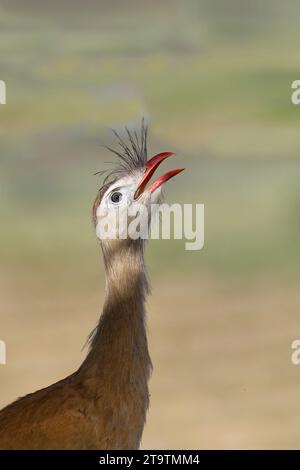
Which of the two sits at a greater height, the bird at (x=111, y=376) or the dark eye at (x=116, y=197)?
the dark eye at (x=116, y=197)

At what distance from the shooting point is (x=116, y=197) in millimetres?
3678

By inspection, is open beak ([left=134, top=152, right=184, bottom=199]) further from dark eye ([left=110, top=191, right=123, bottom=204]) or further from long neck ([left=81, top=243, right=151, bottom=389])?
long neck ([left=81, top=243, right=151, bottom=389])

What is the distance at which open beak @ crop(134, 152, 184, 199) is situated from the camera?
3662 millimetres

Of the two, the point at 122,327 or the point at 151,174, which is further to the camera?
the point at 151,174

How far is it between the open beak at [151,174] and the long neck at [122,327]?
0.25 meters

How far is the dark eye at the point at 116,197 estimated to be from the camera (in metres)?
3.67

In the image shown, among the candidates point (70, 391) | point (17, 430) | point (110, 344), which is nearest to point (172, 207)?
point (110, 344)

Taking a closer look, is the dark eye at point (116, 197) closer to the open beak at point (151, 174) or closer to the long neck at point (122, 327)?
the open beak at point (151, 174)

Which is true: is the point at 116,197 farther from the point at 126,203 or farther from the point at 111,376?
the point at 111,376

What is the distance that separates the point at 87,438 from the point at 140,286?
0.71 m

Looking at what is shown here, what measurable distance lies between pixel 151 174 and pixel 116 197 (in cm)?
21

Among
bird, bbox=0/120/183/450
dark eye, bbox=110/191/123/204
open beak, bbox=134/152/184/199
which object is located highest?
open beak, bbox=134/152/184/199

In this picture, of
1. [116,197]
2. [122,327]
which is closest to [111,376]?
[122,327]

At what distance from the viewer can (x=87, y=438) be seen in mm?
3416
